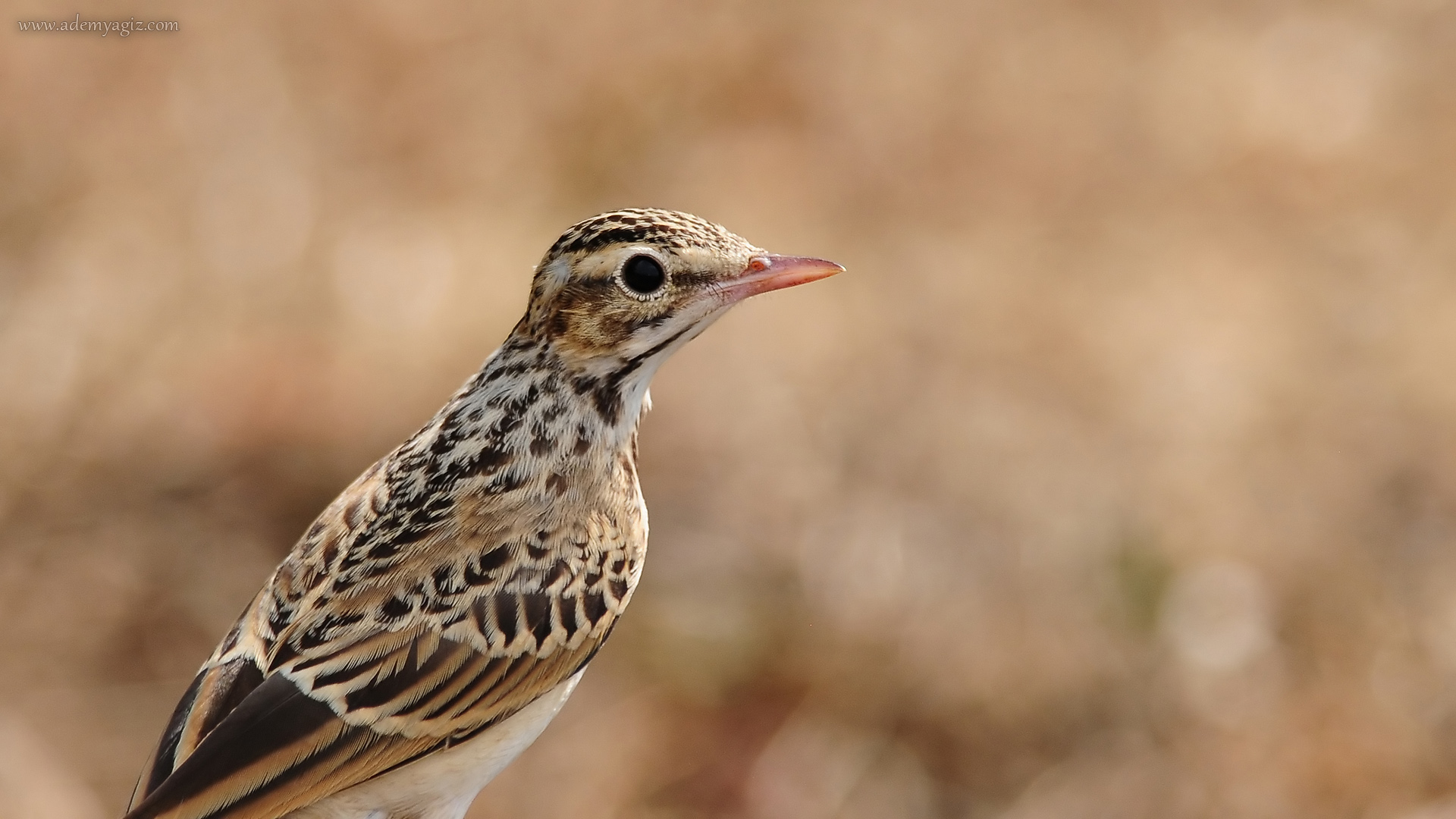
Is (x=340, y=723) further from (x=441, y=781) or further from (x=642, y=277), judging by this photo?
(x=642, y=277)

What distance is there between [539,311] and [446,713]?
1387 millimetres

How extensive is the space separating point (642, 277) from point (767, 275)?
41 cm

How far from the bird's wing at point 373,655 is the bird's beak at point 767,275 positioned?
38.9 inches

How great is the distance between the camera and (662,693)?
902 centimetres

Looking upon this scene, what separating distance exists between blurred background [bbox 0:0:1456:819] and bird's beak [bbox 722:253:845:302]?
4.45 m

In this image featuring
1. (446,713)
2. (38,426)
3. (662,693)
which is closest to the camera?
(446,713)

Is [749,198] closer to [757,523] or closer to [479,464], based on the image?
[757,523]

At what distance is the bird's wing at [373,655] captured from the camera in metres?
4.80

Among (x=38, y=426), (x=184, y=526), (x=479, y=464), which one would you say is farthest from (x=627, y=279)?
(x=38, y=426)

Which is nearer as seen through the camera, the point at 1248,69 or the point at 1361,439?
the point at 1361,439

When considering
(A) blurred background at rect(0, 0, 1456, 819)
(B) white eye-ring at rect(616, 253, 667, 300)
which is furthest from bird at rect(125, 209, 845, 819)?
(A) blurred background at rect(0, 0, 1456, 819)

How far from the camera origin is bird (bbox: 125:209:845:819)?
489 cm

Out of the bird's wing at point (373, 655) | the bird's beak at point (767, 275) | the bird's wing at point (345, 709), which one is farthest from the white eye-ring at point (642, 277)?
the bird's wing at point (345, 709)

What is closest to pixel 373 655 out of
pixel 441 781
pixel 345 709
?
pixel 345 709
